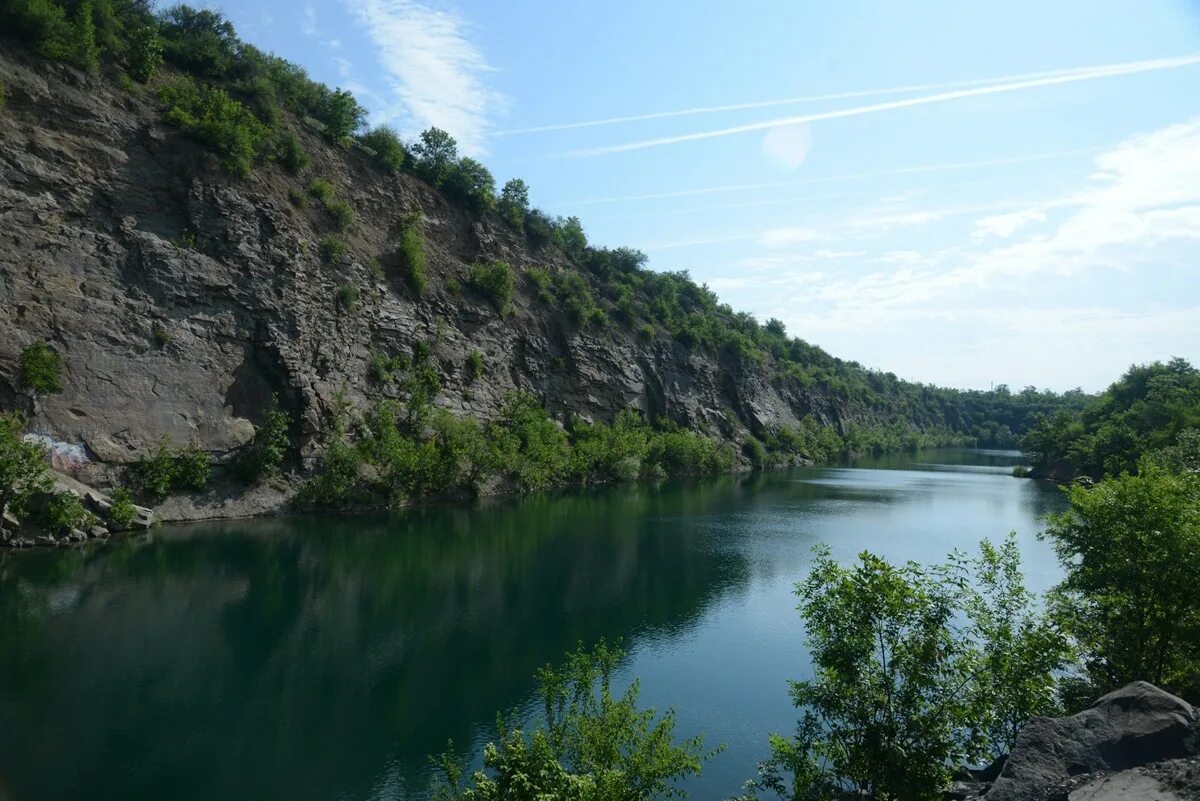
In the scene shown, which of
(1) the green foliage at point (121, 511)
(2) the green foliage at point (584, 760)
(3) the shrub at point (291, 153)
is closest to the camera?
(2) the green foliage at point (584, 760)

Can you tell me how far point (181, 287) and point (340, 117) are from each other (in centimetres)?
2496

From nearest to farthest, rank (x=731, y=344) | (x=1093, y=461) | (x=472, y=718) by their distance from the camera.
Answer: (x=472, y=718), (x=1093, y=461), (x=731, y=344)

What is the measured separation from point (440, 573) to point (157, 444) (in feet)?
60.0

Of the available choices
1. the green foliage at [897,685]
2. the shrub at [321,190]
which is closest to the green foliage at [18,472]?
the shrub at [321,190]

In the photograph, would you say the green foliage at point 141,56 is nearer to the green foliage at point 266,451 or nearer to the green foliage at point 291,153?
the green foliage at point 291,153

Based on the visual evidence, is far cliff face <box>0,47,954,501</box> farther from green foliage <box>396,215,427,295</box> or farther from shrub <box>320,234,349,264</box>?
green foliage <box>396,215,427,295</box>

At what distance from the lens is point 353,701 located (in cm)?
1661

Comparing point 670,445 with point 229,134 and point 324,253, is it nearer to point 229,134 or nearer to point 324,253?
point 324,253

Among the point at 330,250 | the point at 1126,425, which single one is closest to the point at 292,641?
the point at 330,250

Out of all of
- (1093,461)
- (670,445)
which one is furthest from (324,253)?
(1093,461)

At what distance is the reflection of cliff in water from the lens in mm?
13523

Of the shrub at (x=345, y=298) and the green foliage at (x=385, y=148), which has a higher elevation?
the green foliage at (x=385, y=148)

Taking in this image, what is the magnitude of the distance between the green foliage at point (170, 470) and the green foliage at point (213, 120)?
20.4m

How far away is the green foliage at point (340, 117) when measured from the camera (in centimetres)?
5947
